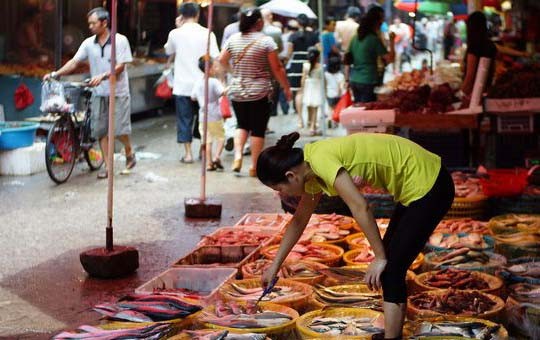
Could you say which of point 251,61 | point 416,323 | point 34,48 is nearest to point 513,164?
point 251,61

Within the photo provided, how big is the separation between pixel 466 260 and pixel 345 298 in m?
1.48

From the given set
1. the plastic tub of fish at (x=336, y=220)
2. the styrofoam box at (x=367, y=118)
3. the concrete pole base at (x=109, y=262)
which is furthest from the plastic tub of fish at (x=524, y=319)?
the styrofoam box at (x=367, y=118)

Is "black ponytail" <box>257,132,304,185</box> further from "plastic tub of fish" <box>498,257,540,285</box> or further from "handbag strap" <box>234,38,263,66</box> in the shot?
"handbag strap" <box>234,38,263,66</box>

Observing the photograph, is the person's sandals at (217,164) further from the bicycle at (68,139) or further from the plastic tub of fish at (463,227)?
the plastic tub of fish at (463,227)

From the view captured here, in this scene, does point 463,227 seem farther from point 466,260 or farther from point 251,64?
point 251,64

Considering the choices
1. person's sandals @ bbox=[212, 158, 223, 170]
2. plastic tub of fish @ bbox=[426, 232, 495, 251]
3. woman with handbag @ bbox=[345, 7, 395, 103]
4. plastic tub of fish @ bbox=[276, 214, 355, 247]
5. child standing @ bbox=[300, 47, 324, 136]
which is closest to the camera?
plastic tub of fish @ bbox=[426, 232, 495, 251]

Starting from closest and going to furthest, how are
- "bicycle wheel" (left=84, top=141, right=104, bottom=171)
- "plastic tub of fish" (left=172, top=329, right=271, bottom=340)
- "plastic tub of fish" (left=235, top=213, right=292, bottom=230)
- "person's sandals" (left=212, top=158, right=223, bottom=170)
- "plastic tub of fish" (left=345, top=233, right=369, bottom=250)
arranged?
"plastic tub of fish" (left=172, top=329, right=271, bottom=340)
"plastic tub of fish" (left=345, top=233, right=369, bottom=250)
"plastic tub of fish" (left=235, top=213, right=292, bottom=230)
"bicycle wheel" (left=84, top=141, right=104, bottom=171)
"person's sandals" (left=212, top=158, right=223, bottom=170)

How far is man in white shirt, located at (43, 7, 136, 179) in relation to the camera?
12148mm

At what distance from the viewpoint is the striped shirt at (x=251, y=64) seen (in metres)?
12.3

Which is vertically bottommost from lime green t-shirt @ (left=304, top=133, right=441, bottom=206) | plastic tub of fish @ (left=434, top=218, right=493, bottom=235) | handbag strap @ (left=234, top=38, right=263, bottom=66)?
plastic tub of fish @ (left=434, top=218, right=493, bottom=235)

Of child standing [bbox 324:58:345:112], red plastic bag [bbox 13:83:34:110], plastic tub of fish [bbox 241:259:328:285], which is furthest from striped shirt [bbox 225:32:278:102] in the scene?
child standing [bbox 324:58:345:112]

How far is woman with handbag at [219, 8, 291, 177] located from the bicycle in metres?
2.06

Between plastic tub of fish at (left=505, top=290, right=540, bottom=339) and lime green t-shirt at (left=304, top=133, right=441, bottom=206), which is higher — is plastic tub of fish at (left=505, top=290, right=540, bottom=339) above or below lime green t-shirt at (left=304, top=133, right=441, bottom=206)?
below

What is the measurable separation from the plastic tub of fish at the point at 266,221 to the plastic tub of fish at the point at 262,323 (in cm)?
283
